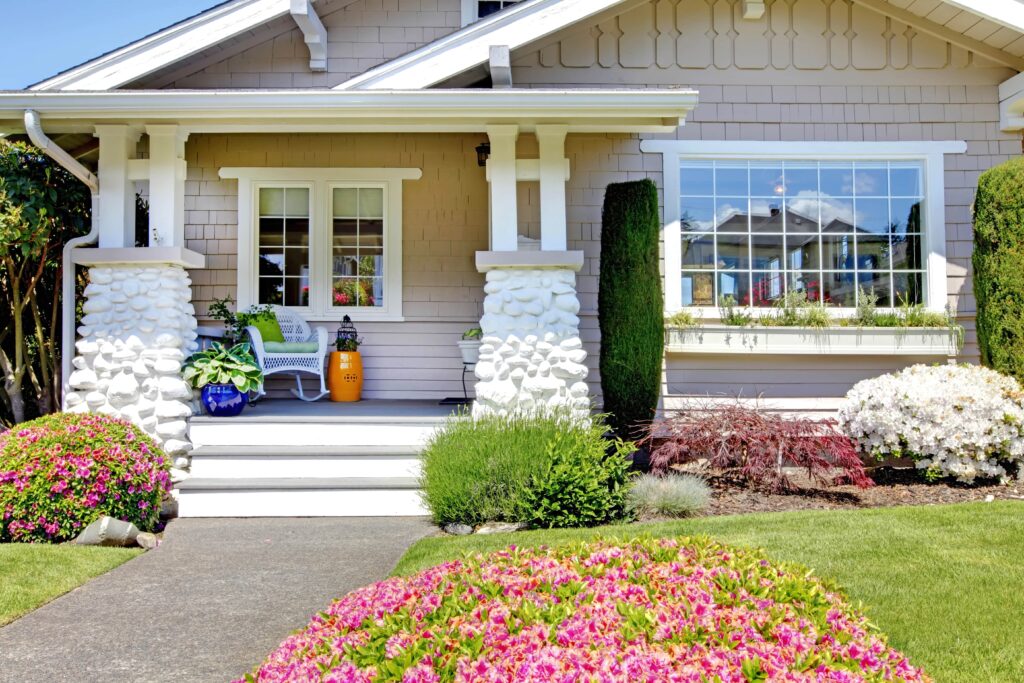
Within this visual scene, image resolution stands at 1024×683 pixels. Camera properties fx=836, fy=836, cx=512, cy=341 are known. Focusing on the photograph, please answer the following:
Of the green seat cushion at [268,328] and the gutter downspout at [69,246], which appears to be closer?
the gutter downspout at [69,246]

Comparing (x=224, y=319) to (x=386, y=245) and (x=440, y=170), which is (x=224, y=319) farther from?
(x=440, y=170)

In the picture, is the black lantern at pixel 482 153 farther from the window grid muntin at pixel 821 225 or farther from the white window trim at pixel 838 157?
the window grid muntin at pixel 821 225

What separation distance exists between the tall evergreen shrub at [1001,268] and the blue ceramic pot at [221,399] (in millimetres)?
5763

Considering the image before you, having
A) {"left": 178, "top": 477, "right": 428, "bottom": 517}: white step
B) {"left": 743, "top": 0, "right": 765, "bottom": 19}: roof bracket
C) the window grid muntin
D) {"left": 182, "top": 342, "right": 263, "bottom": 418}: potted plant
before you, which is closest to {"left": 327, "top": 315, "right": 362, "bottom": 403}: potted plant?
{"left": 182, "top": 342, "right": 263, "bottom": 418}: potted plant

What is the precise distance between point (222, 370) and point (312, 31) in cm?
326

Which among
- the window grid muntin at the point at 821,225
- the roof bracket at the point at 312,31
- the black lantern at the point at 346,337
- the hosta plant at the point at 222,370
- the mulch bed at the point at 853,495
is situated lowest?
the mulch bed at the point at 853,495

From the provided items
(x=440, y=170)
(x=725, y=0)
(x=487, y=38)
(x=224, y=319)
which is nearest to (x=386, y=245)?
(x=440, y=170)

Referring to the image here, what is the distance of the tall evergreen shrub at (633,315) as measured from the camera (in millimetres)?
6270

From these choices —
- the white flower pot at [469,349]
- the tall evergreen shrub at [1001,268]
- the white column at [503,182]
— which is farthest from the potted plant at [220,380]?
the tall evergreen shrub at [1001,268]

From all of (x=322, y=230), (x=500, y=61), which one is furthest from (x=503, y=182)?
(x=322, y=230)

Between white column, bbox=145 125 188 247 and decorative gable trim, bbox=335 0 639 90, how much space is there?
1.36 metres

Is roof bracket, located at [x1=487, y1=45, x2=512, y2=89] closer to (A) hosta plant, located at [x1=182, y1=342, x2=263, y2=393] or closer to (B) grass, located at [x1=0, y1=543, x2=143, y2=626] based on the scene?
(A) hosta plant, located at [x1=182, y1=342, x2=263, y2=393]

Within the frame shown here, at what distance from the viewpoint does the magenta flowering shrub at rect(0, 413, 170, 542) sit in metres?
4.91

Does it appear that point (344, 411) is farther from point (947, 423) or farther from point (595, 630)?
point (595, 630)
